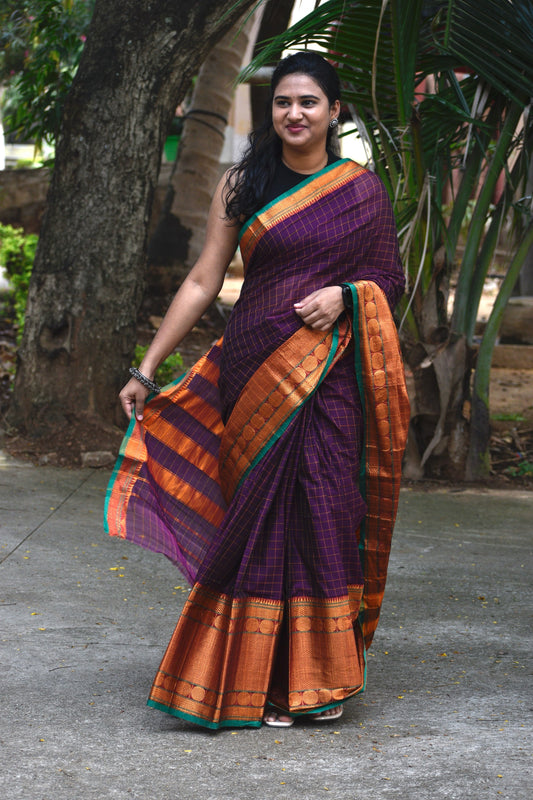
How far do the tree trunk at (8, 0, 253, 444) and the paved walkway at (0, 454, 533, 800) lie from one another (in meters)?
1.18

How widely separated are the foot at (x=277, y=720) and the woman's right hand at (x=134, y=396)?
95 cm

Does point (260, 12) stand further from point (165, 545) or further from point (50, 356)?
point (165, 545)

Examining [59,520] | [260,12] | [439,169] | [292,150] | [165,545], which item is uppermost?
[260,12]

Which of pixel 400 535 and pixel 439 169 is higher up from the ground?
pixel 439 169

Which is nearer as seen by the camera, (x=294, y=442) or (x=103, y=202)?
(x=294, y=442)

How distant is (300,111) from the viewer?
2744 mm

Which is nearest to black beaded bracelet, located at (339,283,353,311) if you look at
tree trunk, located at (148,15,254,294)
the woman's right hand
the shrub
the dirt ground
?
Result: the woman's right hand

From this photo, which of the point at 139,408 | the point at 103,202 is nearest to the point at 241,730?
the point at 139,408

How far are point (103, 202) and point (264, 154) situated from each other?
10.2 ft

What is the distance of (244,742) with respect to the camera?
8.49 ft

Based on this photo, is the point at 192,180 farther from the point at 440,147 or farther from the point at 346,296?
the point at 346,296

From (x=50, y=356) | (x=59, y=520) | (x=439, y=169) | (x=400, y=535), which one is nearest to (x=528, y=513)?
(x=400, y=535)

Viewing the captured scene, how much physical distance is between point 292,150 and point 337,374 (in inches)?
25.9

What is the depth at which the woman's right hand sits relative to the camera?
2.92 meters
